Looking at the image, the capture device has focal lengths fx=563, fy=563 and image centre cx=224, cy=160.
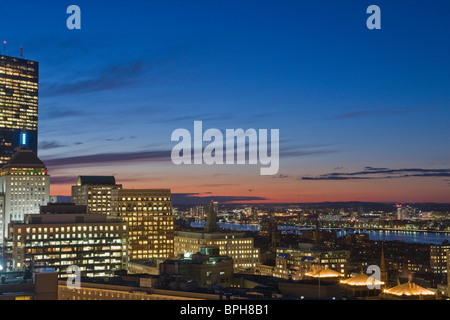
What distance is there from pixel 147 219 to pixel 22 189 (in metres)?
31.3

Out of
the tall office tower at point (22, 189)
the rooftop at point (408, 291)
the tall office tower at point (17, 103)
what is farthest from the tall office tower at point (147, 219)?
the rooftop at point (408, 291)

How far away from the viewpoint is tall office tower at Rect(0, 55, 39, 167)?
16700cm

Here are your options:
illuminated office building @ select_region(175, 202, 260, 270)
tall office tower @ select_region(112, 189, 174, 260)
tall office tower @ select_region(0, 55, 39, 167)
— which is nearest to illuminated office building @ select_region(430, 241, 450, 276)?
illuminated office building @ select_region(175, 202, 260, 270)

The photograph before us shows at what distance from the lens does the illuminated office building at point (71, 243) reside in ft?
280

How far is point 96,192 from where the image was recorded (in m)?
153

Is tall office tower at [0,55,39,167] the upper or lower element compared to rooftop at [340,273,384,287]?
upper

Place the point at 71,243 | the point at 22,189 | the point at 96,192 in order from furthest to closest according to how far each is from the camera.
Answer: the point at 96,192, the point at 22,189, the point at 71,243

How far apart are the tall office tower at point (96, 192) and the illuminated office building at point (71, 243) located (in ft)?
180

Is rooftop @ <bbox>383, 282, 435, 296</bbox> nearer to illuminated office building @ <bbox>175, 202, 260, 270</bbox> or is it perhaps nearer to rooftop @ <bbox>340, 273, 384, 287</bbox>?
rooftop @ <bbox>340, 273, 384, 287</bbox>

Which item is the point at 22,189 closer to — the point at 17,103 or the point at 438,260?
the point at 17,103

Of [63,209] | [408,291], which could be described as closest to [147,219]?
[63,209]

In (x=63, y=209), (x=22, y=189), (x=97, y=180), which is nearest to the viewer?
(x=63, y=209)

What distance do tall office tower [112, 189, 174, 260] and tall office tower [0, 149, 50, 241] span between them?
18.8 meters
